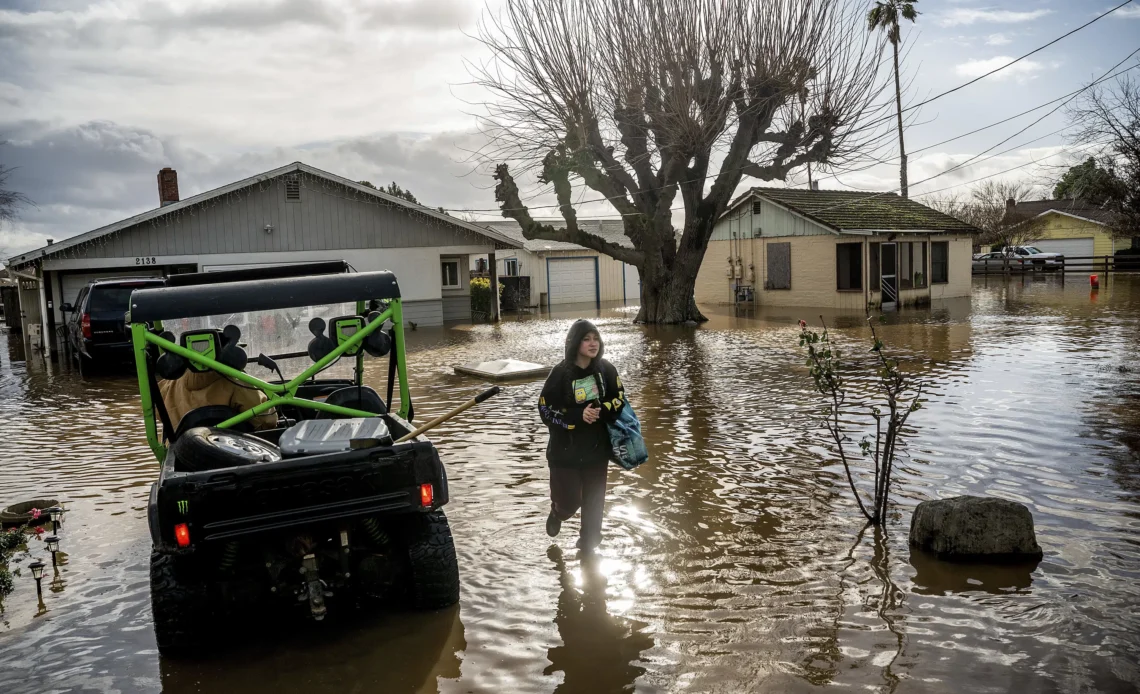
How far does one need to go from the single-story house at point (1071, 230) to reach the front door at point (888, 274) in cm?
2889

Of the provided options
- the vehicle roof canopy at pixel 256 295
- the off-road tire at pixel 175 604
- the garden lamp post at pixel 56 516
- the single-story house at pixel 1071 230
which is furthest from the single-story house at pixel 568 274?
the off-road tire at pixel 175 604

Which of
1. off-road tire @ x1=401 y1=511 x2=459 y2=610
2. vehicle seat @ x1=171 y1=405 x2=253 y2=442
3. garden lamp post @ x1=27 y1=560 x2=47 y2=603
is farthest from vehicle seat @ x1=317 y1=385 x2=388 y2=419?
garden lamp post @ x1=27 y1=560 x2=47 y2=603

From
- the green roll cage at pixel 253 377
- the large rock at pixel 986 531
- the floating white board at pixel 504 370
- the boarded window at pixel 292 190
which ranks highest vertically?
the boarded window at pixel 292 190

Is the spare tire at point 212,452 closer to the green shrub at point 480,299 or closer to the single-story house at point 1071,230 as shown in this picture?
the green shrub at point 480,299

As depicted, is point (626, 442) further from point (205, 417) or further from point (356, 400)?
point (205, 417)

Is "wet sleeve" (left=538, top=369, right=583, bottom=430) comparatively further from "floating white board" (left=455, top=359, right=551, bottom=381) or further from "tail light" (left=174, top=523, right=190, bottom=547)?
"floating white board" (left=455, top=359, right=551, bottom=381)

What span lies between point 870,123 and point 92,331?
61.6 ft

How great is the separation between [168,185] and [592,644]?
26.5m

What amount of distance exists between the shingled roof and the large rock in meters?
24.9

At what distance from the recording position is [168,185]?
27172 millimetres

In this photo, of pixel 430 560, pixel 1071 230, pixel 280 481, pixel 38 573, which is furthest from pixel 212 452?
pixel 1071 230

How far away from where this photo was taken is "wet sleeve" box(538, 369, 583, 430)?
18.9ft

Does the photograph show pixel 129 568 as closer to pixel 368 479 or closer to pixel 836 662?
pixel 368 479

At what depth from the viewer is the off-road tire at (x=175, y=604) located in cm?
443
